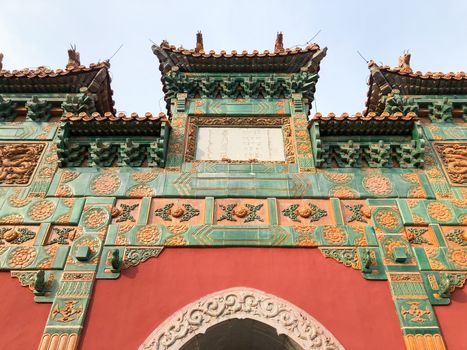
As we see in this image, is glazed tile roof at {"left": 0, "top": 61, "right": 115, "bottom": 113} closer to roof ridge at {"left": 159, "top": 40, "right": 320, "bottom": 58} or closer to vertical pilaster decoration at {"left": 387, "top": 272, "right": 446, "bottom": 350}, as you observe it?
roof ridge at {"left": 159, "top": 40, "right": 320, "bottom": 58}

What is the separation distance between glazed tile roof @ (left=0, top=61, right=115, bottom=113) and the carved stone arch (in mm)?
4850

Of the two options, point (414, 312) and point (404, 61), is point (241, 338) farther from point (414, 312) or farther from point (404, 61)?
point (404, 61)

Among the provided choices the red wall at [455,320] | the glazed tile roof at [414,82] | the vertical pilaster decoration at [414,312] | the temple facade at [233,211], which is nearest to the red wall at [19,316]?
the temple facade at [233,211]

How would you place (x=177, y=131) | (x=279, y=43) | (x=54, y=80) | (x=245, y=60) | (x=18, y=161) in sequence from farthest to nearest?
(x=279, y=43) < (x=245, y=60) < (x=54, y=80) < (x=177, y=131) < (x=18, y=161)

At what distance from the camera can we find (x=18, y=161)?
7.72 metres

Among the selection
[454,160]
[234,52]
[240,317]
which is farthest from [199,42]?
[240,317]

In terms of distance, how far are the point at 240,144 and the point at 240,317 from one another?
10.7ft

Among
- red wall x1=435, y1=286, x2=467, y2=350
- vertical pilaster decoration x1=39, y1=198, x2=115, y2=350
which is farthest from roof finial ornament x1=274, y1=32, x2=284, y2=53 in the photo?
red wall x1=435, y1=286, x2=467, y2=350

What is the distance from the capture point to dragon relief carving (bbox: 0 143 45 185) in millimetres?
7438

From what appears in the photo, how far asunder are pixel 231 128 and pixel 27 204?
3.61 metres

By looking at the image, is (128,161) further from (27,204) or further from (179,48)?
(179,48)

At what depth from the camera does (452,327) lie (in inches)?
226

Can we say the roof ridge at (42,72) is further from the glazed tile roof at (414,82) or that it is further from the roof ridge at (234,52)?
the glazed tile roof at (414,82)

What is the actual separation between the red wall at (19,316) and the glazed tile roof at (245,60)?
514 cm
